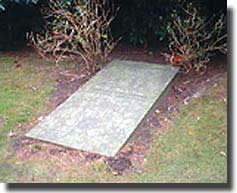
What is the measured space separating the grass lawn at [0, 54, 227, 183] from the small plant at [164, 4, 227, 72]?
37 centimetres

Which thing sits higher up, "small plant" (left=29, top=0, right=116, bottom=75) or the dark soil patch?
"small plant" (left=29, top=0, right=116, bottom=75)

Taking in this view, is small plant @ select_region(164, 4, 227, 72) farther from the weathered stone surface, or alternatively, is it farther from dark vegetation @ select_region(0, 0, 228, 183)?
the weathered stone surface

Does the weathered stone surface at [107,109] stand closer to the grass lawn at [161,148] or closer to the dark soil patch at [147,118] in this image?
the dark soil patch at [147,118]

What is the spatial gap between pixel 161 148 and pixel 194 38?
5.40 ft

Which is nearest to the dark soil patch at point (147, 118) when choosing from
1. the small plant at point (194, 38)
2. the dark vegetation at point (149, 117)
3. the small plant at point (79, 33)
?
the dark vegetation at point (149, 117)

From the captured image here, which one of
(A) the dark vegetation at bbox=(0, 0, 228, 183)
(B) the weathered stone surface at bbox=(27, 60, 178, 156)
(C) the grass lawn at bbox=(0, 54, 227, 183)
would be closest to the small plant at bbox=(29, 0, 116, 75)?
(A) the dark vegetation at bbox=(0, 0, 228, 183)

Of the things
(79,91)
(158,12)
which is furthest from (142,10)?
(79,91)

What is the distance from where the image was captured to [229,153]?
3.42 metres

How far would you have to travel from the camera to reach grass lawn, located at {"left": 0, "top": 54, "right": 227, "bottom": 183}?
3268mm

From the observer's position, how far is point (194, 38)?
4.86 metres

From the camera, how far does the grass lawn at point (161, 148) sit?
3.27m

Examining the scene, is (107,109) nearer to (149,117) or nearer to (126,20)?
(149,117)

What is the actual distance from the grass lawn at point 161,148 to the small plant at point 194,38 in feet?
1.22

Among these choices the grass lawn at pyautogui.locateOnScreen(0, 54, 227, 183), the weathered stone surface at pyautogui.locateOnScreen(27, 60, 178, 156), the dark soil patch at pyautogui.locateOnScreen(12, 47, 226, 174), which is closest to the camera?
the grass lawn at pyautogui.locateOnScreen(0, 54, 227, 183)
